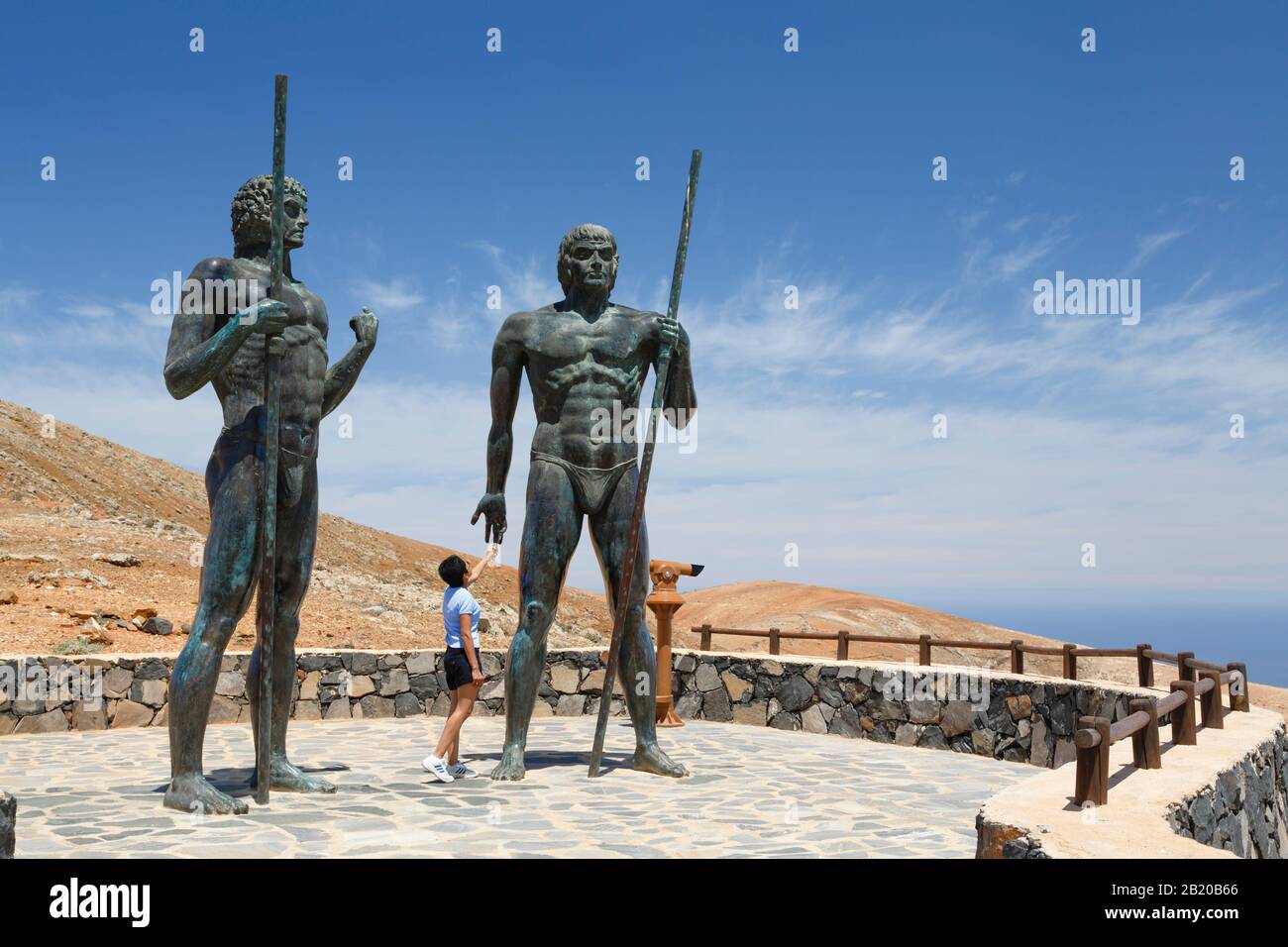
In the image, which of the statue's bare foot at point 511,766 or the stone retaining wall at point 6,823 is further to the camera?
the statue's bare foot at point 511,766

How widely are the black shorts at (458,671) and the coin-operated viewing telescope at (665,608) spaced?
2.96 m

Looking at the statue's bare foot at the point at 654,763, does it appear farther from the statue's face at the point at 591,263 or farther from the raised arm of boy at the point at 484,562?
the statue's face at the point at 591,263

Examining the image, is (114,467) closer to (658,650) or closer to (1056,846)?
(658,650)

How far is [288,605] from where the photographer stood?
5742 millimetres

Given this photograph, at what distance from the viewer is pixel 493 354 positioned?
6699mm

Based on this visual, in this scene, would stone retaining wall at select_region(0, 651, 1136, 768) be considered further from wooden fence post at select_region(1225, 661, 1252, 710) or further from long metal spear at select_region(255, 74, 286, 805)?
long metal spear at select_region(255, 74, 286, 805)

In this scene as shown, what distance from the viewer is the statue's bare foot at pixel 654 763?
6508 millimetres

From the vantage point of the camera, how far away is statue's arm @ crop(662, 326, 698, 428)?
673 centimetres

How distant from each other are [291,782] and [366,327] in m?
2.41

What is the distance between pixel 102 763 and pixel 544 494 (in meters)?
3.38

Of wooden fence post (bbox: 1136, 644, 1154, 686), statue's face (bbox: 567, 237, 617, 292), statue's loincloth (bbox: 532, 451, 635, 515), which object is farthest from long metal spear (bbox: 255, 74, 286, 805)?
wooden fence post (bbox: 1136, 644, 1154, 686)

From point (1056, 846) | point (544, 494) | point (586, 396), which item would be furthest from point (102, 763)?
point (1056, 846)

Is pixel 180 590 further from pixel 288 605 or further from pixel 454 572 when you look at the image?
pixel 288 605

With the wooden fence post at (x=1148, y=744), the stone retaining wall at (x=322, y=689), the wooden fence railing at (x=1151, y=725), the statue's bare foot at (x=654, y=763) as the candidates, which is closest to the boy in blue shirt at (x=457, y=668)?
the statue's bare foot at (x=654, y=763)
